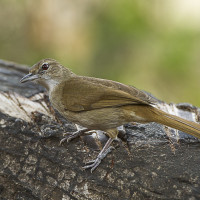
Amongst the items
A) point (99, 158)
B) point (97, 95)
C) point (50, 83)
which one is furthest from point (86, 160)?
→ point (50, 83)

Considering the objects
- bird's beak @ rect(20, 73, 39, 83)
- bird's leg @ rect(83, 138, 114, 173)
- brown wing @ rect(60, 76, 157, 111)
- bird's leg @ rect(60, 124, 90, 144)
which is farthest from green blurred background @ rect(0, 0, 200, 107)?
bird's leg @ rect(83, 138, 114, 173)

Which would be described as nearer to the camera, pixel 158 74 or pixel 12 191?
pixel 12 191

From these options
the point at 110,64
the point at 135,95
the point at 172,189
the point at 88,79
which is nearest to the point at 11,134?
the point at 88,79

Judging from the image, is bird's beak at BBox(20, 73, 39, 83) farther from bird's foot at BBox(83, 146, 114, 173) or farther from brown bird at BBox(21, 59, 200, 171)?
bird's foot at BBox(83, 146, 114, 173)

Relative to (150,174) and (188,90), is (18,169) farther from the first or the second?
(188,90)

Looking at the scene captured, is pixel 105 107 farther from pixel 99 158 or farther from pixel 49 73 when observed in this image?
pixel 49 73

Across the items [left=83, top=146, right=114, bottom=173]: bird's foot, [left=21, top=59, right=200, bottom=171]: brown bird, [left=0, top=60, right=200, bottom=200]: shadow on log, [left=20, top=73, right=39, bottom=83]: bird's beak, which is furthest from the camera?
[left=20, top=73, right=39, bottom=83]: bird's beak
